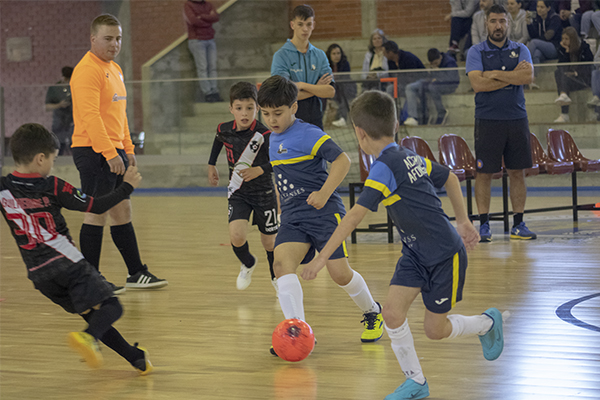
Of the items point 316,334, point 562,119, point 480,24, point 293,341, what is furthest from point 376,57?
point 293,341

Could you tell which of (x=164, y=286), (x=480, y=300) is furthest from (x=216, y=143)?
(x=480, y=300)

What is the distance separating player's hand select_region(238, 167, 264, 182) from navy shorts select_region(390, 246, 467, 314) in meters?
1.65

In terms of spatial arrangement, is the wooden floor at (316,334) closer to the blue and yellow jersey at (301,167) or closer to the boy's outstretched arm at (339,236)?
the boy's outstretched arm at (339,236)

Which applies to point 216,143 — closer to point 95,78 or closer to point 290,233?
point 95,78

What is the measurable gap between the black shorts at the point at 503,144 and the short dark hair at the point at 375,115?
12.6 feet

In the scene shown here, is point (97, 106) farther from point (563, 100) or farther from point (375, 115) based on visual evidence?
point (563, 100)

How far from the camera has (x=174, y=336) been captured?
148 inches

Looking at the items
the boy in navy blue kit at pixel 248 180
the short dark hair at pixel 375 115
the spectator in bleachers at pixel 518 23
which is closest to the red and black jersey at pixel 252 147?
the boy in navy blue kit at pixel 248 180

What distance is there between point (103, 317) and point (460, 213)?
1.46m

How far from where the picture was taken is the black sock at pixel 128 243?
189 inches

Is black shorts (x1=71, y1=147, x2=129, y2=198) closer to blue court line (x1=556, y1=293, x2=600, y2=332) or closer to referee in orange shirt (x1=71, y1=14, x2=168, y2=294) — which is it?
referee in orange shirt (x1=71, y1=14, x2=168, y2=294)

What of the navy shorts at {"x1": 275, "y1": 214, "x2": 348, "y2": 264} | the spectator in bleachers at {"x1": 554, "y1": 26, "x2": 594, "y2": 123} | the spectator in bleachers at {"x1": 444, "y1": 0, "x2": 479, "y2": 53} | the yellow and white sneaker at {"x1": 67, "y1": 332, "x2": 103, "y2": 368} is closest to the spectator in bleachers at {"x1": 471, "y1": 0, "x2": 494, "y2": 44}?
the spectator in bleachers at {"x1": 444, "y1": 0, "x2": 479, "y2": 53}

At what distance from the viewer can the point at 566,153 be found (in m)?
7.71

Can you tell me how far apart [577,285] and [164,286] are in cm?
270
